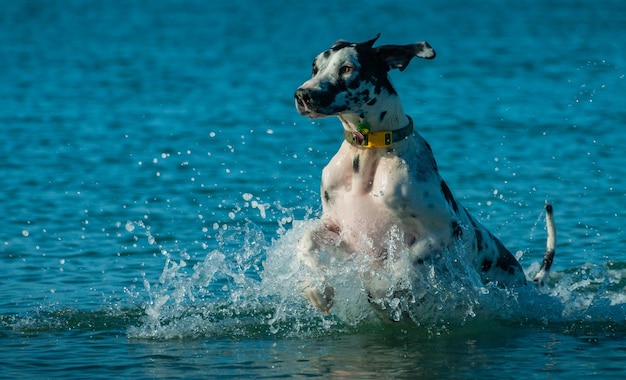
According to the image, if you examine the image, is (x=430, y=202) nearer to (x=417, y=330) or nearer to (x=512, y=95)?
(x=417, y=330)

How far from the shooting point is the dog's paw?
870cm

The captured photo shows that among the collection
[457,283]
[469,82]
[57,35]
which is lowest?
[457,283]

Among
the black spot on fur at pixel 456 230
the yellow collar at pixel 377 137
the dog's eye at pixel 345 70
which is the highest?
the dog's eye at pixel 345 70

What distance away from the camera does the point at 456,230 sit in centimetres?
860

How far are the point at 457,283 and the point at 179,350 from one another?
6.14 ft

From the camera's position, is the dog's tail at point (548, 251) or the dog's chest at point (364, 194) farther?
the dog's tail at point (548, 251)

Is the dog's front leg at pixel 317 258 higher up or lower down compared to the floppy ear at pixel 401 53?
lower down

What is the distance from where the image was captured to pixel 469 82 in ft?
79.8

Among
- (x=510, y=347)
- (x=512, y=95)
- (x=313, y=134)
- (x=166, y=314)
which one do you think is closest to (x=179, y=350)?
(x=166, y=314)

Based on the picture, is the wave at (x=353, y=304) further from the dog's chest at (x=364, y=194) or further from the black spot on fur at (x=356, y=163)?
the black spot on fur at (x=356, y=163)

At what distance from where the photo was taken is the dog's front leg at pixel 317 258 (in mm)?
8641

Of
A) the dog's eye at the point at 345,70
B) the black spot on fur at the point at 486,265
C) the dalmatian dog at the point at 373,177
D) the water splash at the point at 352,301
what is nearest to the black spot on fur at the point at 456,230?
the dalmatian dog at the point at 373,177

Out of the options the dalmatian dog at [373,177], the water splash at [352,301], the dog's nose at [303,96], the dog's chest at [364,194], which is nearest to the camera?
the dog's nose at [303,96]

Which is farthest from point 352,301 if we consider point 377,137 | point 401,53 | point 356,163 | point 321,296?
point 401,53
